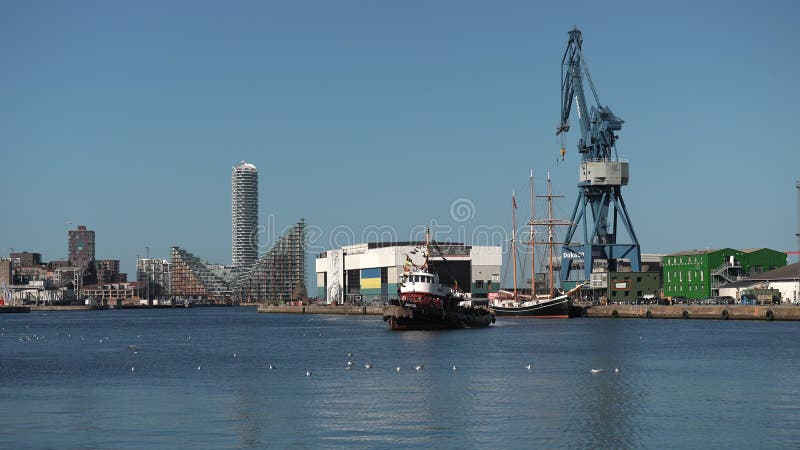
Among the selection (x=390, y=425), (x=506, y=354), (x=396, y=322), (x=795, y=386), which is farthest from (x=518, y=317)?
(x=390, y=425)

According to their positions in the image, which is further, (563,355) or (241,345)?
(241,345)

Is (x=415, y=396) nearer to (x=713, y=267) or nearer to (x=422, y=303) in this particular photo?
(x=422, y=303)

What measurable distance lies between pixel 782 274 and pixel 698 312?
19.4 metres

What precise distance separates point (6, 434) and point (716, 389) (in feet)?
101

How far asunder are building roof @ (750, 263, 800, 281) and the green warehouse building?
Answer: 613cm

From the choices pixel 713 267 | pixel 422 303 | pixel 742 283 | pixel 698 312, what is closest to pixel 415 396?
pixel 422 303

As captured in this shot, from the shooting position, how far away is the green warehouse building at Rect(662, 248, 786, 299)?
150750 millimetres

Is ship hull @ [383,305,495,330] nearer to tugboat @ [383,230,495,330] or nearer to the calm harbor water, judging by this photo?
tugboat @ [383,230,495,330]

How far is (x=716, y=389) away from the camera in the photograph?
49.5m

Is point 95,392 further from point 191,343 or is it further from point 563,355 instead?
point 191,343

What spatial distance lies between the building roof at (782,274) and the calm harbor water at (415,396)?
54.7 meters

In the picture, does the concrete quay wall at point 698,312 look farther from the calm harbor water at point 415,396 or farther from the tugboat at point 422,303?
the tugboat at point 422,303

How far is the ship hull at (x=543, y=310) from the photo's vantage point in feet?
467

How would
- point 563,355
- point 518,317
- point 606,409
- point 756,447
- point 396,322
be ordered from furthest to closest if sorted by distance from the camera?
1. point 518,317
2. point 396,322
3. point 563,355
4. point 606,409
5. point 756,447
